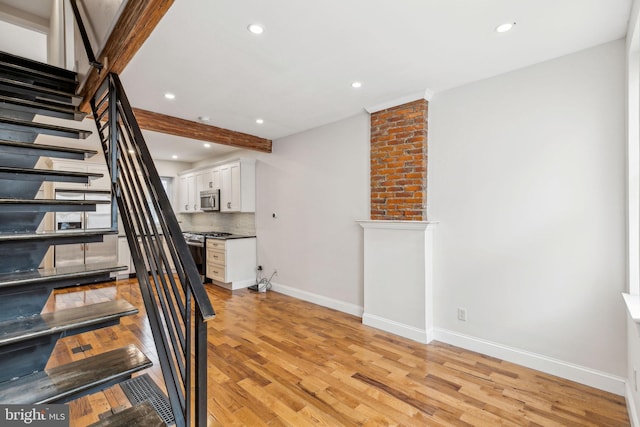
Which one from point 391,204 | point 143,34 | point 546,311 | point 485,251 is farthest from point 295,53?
point 546,311

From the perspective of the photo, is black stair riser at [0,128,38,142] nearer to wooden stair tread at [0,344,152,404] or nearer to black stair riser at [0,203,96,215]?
black stair riser at [0,203,96,215]

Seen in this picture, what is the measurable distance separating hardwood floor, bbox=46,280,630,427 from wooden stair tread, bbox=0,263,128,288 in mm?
1030

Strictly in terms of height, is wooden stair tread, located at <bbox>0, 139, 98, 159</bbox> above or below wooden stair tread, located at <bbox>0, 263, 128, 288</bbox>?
above

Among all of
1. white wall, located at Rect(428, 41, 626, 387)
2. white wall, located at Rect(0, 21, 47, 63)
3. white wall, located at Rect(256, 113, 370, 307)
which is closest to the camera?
white wall, located at Rect(428, 41, 626, 387)

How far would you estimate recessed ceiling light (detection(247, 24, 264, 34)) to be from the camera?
2.15m

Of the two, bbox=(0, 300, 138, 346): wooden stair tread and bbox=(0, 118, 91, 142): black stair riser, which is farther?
bbox=(0, 118, 91, 142): black stair riser

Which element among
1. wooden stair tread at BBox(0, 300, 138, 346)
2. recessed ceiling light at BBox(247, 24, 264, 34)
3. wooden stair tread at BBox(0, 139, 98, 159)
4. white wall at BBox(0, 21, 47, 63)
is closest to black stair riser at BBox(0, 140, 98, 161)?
wooden stair tread at BBox(0, 139, 98, 159)

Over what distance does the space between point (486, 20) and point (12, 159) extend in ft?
10.9

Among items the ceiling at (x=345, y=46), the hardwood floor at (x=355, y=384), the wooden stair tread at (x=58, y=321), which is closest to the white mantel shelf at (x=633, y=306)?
the hardwood floor at (x=355, y=384)

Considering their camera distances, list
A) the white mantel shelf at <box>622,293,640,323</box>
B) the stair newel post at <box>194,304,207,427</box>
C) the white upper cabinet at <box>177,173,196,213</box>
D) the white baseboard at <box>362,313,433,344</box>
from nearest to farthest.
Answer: the stair newel post at <box>194,304,207,427</box> → the white mantel shelf at <box>622,293,640,323</box> → the white baseboard at <box>362,313,433,344</box> → the white upper cabinet at <box>177,173,196,213</box>

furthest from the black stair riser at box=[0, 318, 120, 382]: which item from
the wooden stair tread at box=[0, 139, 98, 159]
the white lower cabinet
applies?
the white lower cabinet

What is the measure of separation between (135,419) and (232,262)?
4.05 m

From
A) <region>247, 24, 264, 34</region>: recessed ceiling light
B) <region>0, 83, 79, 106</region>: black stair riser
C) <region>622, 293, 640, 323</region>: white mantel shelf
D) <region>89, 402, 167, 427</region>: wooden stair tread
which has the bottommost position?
<region>89, 402, 167, 427</region>: wooden stair tread

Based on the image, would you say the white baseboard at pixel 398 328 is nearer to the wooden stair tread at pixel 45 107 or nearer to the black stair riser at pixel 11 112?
the wooden stair tread at pixel 45 107
